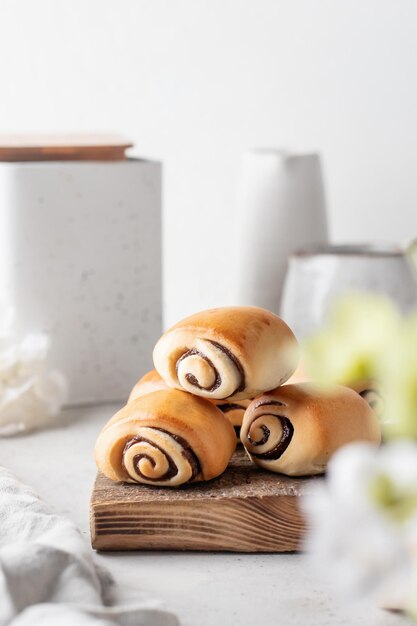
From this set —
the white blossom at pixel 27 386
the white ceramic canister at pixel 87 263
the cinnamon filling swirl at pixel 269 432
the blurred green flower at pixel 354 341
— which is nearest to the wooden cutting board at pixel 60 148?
the white ceramic canister at pixel 87 263

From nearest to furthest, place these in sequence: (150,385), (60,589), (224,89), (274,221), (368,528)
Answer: (368,528), (60,589), (150,385), (274,221), (224,89)

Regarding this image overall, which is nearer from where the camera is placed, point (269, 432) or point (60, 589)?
point (60, 589)

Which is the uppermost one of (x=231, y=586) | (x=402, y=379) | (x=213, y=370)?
(x=402, y=379)

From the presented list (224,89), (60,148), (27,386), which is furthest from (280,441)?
(224,89)

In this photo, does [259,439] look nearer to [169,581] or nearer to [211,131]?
[169,581]

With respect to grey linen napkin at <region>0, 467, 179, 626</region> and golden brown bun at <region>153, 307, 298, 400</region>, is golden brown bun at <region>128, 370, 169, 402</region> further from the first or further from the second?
grey linen napkin at <region>0, 467, 179, 626</region>

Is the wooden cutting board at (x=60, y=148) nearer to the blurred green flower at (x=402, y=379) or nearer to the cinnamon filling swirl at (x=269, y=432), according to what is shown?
the cinnamon filling swirl at (x=269, y=432)

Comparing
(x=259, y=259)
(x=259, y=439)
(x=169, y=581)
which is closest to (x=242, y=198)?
(x=259, y=259)

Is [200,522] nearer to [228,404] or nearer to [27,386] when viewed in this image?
[228,404]
